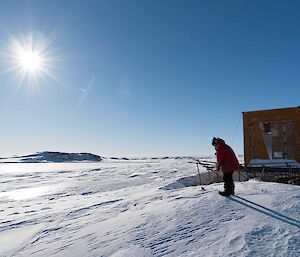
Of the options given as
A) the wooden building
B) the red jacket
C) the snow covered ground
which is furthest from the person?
the wooden building

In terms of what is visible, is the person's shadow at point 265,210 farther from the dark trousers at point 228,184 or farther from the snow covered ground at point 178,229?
the dark trousers at point 228,184

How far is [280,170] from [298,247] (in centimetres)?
1095

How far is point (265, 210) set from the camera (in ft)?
17.7

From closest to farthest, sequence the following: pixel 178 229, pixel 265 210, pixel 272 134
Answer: pixel 178 229
pixel 265 210
pixel 272 134

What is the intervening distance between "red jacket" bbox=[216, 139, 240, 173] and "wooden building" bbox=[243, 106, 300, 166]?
27.0ft

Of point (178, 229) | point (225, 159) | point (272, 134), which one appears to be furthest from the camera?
point (272, 134)

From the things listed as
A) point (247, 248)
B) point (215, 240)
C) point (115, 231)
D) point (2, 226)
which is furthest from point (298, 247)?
point (2, 226)

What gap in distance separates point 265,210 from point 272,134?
9980mm

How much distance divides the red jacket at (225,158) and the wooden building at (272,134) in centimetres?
824

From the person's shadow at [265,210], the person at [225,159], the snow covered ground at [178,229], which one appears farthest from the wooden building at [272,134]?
the person's shadow at [265,210]

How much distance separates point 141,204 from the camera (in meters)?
7.27

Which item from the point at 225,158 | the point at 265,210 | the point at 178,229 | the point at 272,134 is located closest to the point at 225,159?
the point at 225,158

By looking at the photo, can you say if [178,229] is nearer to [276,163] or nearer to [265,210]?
[265,210]

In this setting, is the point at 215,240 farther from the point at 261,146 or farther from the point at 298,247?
the point at 261,146
